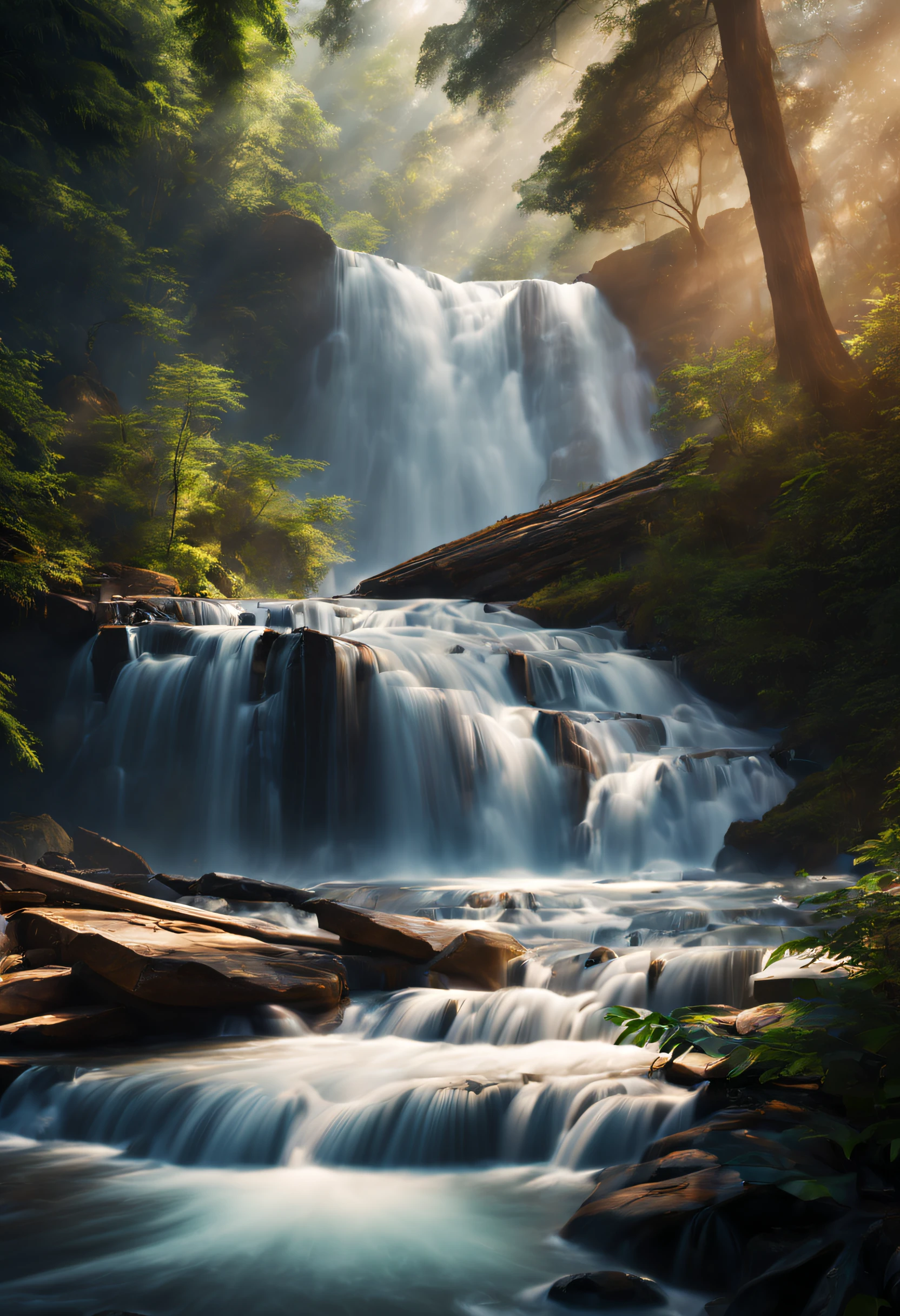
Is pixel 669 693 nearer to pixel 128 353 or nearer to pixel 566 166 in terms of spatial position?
pixel 566 166

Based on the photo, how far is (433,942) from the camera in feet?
19.4

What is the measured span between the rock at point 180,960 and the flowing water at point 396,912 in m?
0.21

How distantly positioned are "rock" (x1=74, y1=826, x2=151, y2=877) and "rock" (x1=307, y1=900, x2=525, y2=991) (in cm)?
392

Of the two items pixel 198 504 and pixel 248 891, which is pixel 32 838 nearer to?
pixel 248 891

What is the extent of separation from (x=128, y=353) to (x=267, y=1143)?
94.0 ft

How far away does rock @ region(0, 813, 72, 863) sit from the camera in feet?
30.6

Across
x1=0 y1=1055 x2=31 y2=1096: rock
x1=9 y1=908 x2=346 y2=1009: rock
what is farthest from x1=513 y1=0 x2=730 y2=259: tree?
x1=0 y1=1055 x2=31 y2=1096: rock

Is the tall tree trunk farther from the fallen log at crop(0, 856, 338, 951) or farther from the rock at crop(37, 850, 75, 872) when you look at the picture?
the rock at crop(37, 850, 75, 872)

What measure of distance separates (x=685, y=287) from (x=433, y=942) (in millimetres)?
31337

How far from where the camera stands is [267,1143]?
388 cm

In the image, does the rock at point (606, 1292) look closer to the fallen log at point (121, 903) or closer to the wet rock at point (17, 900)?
the fallen log at point (121, 903)

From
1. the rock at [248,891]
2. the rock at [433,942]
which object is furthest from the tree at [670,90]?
the rock at [248,891]

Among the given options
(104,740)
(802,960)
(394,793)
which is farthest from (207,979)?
(104,740)

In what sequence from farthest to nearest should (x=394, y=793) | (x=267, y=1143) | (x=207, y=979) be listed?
(x=394, y=793) → (x=207, y=979) → (x=267, y=1143)
